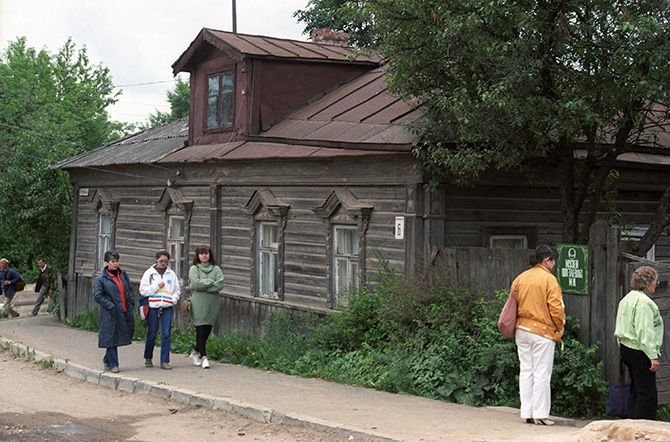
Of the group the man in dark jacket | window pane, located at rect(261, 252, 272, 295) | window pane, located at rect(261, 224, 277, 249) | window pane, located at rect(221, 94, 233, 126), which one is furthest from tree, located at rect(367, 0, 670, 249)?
the man in dark jacket

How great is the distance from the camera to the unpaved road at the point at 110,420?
907cm

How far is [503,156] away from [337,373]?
3.86m

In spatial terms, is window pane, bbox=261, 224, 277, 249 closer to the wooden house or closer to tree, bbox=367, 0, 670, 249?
the wooden house

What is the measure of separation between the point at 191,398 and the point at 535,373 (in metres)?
4.40

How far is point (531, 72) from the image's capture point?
416 inches

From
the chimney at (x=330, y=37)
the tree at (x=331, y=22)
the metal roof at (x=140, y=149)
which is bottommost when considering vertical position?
the metal roof at (x=140, y=149)

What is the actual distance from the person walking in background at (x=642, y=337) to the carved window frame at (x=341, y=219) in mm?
5068

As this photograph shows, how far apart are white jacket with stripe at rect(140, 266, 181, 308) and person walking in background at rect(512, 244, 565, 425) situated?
19.7ft

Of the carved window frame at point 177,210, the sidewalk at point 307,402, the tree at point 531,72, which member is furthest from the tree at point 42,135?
the tree at point 531,72

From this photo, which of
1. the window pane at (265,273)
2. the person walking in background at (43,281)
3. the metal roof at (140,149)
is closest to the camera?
the window pane at (265,273)

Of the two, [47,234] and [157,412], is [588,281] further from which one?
[47,234]

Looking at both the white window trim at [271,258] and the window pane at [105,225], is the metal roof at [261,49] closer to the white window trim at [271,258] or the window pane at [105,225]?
the white window trim at [271,258]

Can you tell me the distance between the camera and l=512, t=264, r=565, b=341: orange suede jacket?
8.85 meters

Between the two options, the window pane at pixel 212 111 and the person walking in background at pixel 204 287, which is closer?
the person walking in background at pixel 204 287
